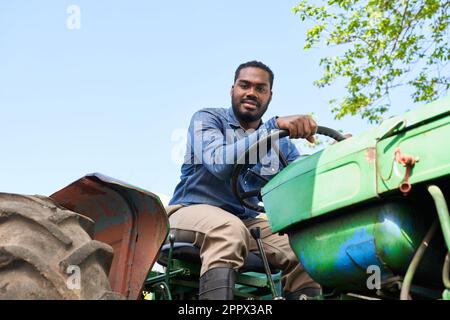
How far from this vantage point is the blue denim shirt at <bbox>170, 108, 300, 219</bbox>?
353 centimetres

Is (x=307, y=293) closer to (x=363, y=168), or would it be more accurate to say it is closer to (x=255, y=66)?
(x=363, y=168)

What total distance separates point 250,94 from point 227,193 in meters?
0.66

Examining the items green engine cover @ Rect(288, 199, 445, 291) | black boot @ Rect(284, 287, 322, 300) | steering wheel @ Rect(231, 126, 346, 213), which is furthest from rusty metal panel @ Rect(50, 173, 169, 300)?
black boot @ Rect(284, 287, 322, 300)

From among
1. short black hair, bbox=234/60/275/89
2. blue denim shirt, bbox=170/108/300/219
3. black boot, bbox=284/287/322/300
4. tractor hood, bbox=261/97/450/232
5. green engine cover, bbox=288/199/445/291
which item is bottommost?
black boot, bbox=284/287/322/300

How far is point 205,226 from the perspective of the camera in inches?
136

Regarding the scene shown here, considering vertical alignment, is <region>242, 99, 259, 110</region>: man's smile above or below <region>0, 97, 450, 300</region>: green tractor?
above

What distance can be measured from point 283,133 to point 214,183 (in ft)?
2.35

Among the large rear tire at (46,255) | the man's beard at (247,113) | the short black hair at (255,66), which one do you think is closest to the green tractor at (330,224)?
the large rear tire at (46,255)

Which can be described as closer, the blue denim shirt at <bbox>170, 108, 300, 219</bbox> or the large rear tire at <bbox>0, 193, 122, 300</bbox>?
the large rear tire at <bbox>0, 193, 122, 300</bbox>

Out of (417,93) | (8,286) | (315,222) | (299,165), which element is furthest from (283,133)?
(417,93)

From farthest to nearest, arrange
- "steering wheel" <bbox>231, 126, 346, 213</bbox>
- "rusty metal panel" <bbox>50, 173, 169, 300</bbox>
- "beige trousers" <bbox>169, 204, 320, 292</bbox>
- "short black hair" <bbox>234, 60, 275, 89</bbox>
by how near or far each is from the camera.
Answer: "short black hair" <bbox>234, 60, 275, 89</bbox>, "beige trousers" <bbox>169, 204, 320, 292</bbox>, "steering wheel" <bbox>231, 126, 346, 213</bbox>, "rusty metal panel" <bbox>50, 173, 169, 300</bbox>

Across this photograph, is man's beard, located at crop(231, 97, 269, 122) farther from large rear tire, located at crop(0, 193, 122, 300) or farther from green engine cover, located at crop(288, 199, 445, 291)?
large rear tire, located at crop(0, 193, 122, 300)

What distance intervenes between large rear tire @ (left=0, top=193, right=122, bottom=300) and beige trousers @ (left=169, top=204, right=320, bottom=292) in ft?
2.43
